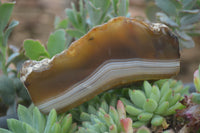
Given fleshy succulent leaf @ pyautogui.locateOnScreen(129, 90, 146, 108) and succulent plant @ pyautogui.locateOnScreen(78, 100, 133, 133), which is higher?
fleshy succulent leaf @ pyautogui.locateOnScreen(129, 90, 146, 108)

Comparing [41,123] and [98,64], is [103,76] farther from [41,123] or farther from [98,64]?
[41,123]

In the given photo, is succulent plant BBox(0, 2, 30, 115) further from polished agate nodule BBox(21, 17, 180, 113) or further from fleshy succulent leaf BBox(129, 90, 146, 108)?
fleshy succulent leaf BBox(129, 90, 146, 108)

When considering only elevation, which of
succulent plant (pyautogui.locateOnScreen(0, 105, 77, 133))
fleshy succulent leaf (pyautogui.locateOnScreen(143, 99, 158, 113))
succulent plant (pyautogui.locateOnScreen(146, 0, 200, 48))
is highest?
succulent plant (pyautogui.locateOnScreen(146, 0, 200, 48))

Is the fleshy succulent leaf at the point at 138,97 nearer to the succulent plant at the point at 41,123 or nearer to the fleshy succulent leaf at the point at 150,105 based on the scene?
the fleshy succulent leaf at the point at 150,105

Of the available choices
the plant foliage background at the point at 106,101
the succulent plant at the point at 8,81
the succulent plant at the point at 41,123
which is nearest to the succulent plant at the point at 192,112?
the plant foliage background at the point at 106,101

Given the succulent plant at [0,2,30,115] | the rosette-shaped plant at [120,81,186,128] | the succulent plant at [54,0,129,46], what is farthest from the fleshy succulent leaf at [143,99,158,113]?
the succulent plant at [0,2,30,115]

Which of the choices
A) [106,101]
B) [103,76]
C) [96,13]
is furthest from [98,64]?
[96,13]

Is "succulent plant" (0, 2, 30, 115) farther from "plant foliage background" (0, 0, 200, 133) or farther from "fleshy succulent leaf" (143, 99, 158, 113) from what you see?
"fleshy succulent leaf" (143, 99, 158, 113)

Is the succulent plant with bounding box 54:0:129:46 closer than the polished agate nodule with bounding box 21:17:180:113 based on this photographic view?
No
